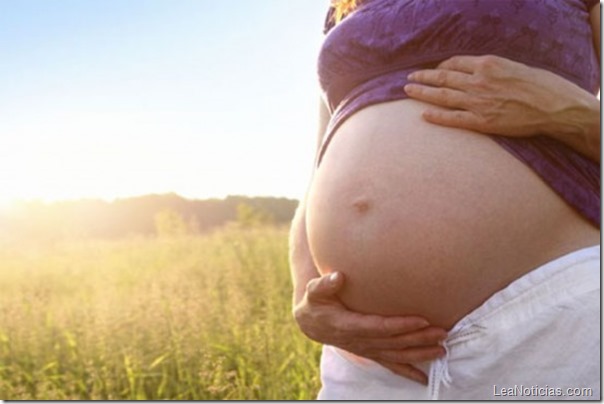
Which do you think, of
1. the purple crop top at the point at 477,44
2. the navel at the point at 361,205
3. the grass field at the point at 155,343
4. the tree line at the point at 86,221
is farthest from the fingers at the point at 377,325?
the tree line at the point at 86,221

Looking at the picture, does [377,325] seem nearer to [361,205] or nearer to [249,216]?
[361,205]

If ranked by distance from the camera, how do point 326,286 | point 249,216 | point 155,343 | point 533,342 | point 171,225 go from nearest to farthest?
point 533,342
point 326,286
point 155,343
point 171,225
point 249,216

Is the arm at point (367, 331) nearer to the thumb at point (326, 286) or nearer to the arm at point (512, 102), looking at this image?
the thumb at point (326, 286)

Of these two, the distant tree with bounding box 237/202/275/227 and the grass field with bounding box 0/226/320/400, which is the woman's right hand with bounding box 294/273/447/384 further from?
the distant tree with bounding box 237/202/275/227

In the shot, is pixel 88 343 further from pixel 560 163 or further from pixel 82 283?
pixel 560 163

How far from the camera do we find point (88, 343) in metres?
2.63

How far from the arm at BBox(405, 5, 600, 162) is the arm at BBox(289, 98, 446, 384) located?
365 millimetres

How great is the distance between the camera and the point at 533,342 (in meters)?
1.19

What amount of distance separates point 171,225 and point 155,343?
7.29 ft

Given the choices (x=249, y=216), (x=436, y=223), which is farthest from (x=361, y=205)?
(x=249, y=216)

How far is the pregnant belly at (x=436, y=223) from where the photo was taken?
4.04 ft

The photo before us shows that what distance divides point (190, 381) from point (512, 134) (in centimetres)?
150

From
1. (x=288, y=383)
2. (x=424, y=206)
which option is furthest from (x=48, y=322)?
(x=424, y=206)

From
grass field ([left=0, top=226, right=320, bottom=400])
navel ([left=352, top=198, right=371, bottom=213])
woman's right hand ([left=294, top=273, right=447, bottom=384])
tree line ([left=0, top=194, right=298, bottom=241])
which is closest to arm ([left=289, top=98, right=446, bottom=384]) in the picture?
woman's right hand ([left=294, top=273, right=447, bottom=384])
